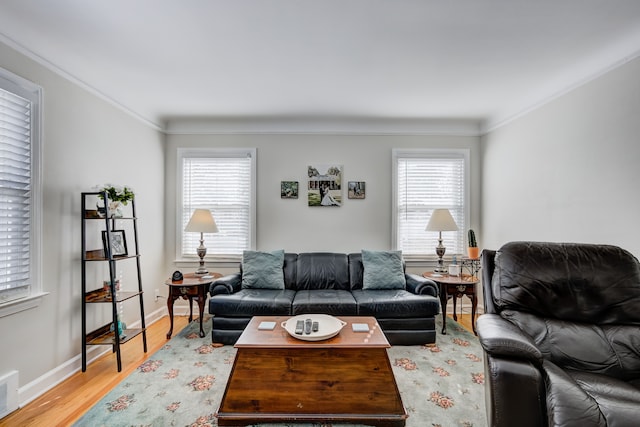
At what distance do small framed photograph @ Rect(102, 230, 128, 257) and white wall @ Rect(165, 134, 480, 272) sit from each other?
1.24 metres

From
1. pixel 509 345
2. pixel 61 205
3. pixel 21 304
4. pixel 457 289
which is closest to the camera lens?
pixel 509 345

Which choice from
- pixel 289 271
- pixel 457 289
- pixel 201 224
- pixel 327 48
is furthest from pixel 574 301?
pixel 201 224

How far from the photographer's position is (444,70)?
9.25ft

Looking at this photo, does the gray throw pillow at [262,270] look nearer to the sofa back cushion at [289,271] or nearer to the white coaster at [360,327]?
the sofa back cushion at [289,271]

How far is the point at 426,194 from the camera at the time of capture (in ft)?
14.3

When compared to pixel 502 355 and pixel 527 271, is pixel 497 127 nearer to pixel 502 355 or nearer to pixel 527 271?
pixel 527 271

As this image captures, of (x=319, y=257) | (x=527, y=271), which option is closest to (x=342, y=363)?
(x=527, y=271)

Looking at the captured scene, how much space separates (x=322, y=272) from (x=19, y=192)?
2.88m

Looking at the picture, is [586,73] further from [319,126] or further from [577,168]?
[319,126]

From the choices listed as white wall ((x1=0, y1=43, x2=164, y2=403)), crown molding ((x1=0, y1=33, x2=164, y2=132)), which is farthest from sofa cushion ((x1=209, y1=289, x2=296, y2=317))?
crown molding ((x1=0, y1=33, x2=164, y2=132))

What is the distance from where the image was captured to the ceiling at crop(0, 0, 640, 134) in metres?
1.98

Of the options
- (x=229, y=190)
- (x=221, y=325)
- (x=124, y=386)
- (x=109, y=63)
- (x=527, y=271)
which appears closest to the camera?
(x=527, y=271)

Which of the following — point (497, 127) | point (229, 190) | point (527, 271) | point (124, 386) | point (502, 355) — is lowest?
point (124, 386)

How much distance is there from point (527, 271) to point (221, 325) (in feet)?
8.98
